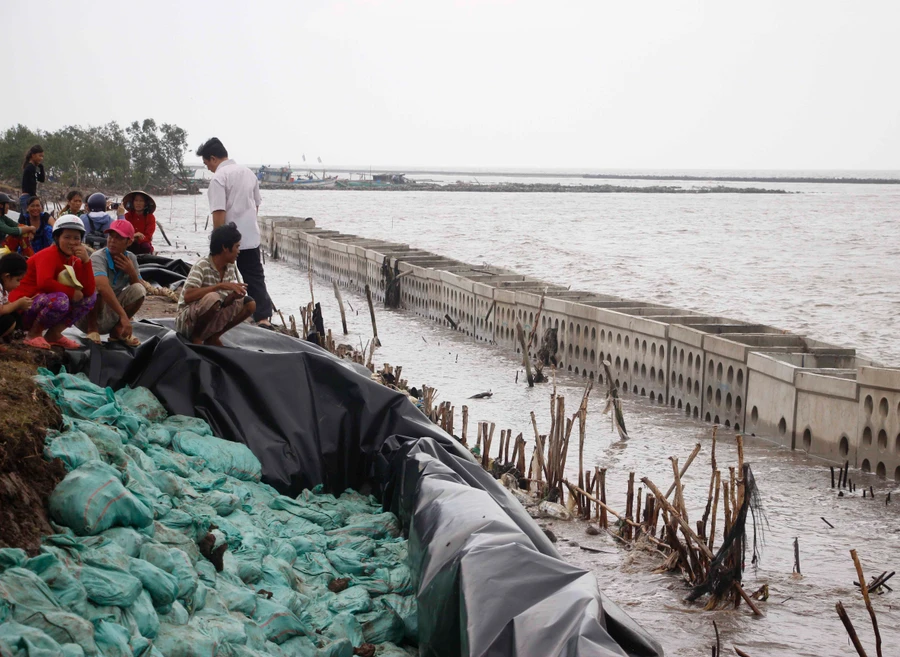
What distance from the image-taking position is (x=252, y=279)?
27.4 feet

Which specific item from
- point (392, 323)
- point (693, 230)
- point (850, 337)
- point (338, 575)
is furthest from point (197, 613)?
point (693, 230)

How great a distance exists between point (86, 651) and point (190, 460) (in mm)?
2232

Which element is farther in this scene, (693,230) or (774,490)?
(693,230)

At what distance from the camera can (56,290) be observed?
19.3 feet

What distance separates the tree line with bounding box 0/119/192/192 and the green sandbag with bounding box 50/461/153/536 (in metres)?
24.9

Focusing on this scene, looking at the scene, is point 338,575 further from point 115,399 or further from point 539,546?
point 115,399

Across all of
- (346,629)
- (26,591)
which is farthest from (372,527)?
(26,591)

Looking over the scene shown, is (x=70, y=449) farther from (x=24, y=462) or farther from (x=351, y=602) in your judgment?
(x=351, y=602)

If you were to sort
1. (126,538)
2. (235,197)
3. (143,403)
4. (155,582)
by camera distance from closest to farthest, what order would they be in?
(155,582)
(126,538)
(143,403)
(235,197)

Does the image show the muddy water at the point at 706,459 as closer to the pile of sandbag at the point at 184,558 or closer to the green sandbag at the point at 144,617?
the pile of sandbag at the point at 184,558

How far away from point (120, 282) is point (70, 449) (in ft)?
10.0

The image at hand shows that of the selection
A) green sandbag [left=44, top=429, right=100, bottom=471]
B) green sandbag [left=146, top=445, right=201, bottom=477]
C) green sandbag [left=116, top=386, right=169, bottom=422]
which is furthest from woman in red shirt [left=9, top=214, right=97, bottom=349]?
green sandbag [left=44, top=429, right=100, bottom=471]

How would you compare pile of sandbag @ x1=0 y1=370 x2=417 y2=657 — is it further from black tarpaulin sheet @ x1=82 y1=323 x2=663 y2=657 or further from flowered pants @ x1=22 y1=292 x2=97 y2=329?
flowered pants @ x1=22 y1=292 x2=97 y2=329

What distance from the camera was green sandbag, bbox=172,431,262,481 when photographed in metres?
5.23
